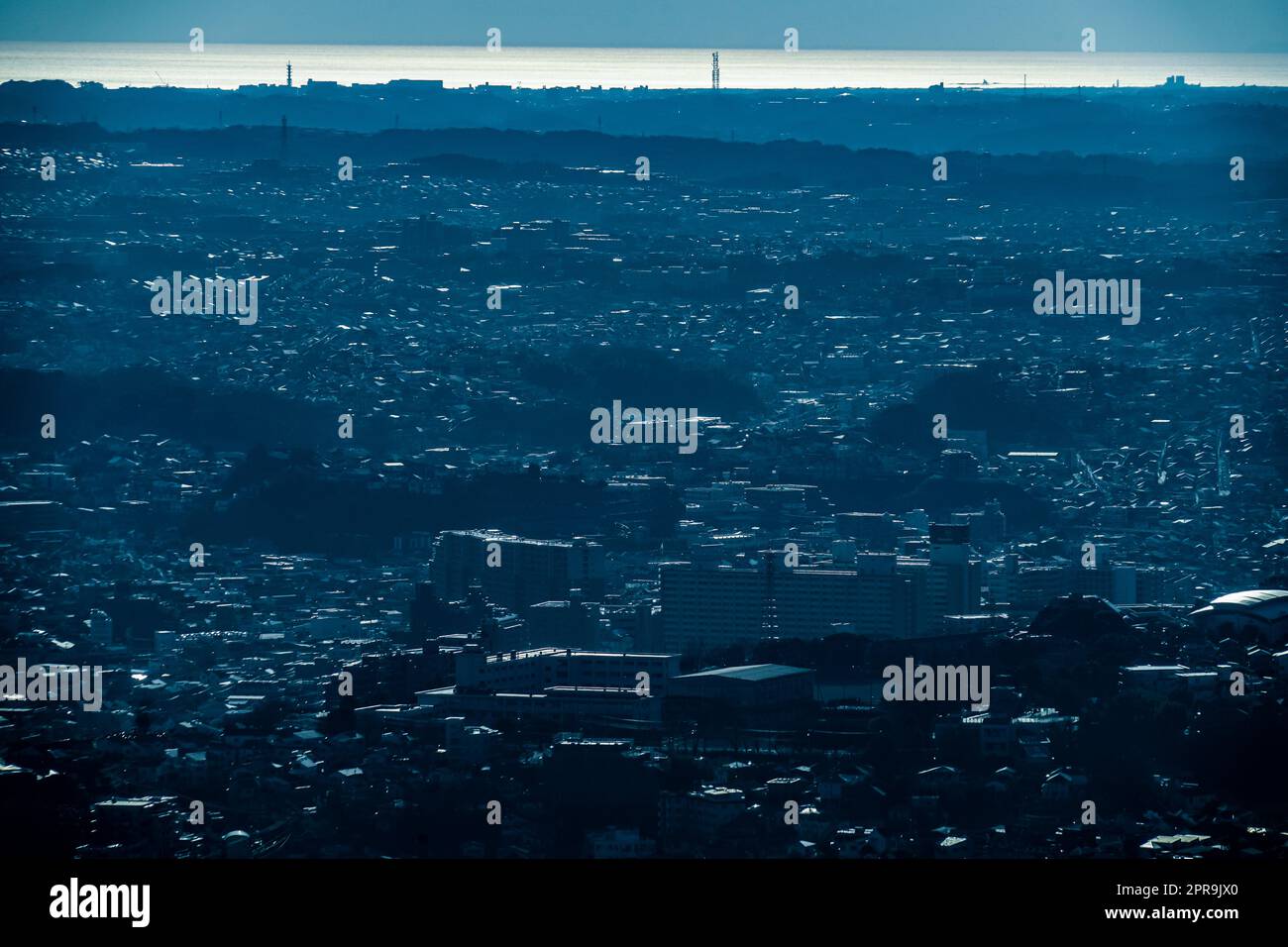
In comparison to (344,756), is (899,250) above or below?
above

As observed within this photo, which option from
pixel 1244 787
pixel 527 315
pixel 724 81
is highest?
pixel 724 81

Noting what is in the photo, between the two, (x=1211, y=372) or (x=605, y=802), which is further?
(x=1211, y=372)

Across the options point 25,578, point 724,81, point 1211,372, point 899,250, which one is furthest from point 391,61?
point 25,578

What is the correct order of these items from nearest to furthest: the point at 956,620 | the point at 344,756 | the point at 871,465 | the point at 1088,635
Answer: the point at 344,756 < the point at 1088,635 < the point at 956,620 < the point at 871,465

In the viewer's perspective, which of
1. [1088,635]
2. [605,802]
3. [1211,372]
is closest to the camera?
[605,802]

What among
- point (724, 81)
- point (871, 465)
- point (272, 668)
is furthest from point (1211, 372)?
point (724, 81)

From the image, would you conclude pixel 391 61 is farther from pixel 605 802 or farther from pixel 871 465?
pixel 605 802
